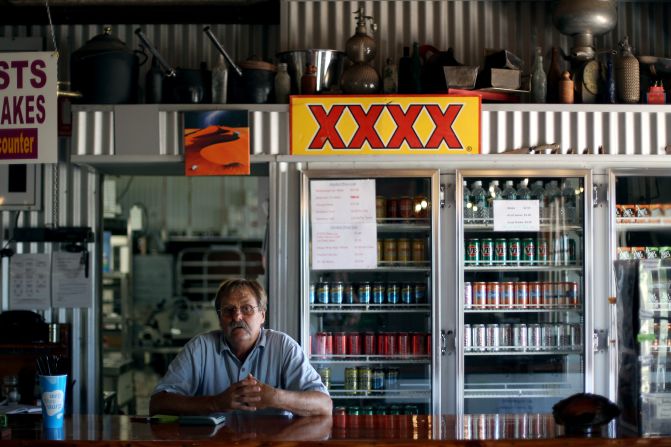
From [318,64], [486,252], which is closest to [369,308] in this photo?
[486,252]

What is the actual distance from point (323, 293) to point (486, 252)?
3.42 feet

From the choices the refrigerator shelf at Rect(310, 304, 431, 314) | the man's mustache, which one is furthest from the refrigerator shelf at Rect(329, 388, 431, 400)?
the man's mustache

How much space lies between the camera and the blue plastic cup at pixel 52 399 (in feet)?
11.1

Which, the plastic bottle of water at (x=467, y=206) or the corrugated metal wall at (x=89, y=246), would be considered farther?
the corrugated metal wall at (x=89, y=246)

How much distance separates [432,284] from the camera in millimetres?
5488

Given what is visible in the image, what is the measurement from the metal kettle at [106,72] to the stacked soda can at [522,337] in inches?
100

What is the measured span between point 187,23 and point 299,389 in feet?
10.9

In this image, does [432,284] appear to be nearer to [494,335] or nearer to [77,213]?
[494,335]

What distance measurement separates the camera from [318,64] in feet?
18.6

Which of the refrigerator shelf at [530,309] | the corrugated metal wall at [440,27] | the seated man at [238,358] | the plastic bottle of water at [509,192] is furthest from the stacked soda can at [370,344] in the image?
the corrugated metal wall at [440,27]

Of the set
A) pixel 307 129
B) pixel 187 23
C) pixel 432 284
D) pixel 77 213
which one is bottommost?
pixel 432 284

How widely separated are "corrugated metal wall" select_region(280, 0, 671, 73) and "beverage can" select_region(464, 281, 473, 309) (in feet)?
5.09

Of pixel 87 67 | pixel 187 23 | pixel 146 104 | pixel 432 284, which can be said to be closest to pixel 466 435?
pixel 432 284

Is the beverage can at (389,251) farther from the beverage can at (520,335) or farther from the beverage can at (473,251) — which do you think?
the beverage can at (520,335)
